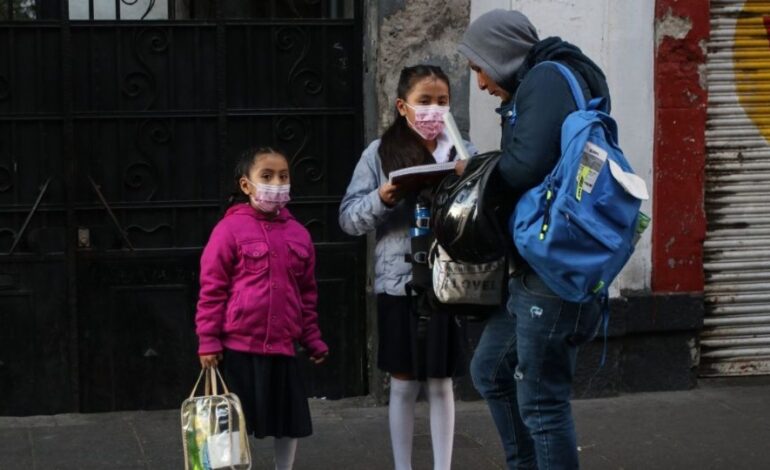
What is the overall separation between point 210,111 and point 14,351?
1.57 m

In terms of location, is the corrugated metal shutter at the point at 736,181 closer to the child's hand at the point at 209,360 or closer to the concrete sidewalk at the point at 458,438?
the concrete sidewalk at the point at 458,438

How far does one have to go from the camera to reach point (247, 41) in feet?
23.0

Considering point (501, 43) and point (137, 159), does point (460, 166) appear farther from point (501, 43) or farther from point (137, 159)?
point (137, 159)

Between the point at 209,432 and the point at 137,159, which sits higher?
the point at 137,159

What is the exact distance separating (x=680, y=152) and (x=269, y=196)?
9.52 ft

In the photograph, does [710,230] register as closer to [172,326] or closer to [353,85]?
[353,85]

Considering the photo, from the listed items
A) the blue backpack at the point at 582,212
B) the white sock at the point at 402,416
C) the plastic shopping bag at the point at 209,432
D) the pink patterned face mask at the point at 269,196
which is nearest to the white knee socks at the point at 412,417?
the white sock at the point at 402,416

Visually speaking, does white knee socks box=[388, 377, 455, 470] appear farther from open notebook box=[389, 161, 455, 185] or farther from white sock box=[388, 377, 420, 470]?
open notebook box=[389, 161, 455, 185]

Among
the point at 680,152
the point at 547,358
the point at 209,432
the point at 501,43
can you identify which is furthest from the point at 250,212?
the point at 680,152

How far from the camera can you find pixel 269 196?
540cm

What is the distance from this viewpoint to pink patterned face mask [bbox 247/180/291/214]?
5398 mm

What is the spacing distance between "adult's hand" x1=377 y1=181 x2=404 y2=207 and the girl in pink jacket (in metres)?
0.39

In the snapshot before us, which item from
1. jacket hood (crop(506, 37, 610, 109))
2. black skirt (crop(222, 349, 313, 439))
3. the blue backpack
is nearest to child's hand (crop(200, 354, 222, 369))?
black skirt (crop(222, 349, 313, 439))

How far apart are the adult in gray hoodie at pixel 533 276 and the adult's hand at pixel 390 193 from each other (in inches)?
24.4
